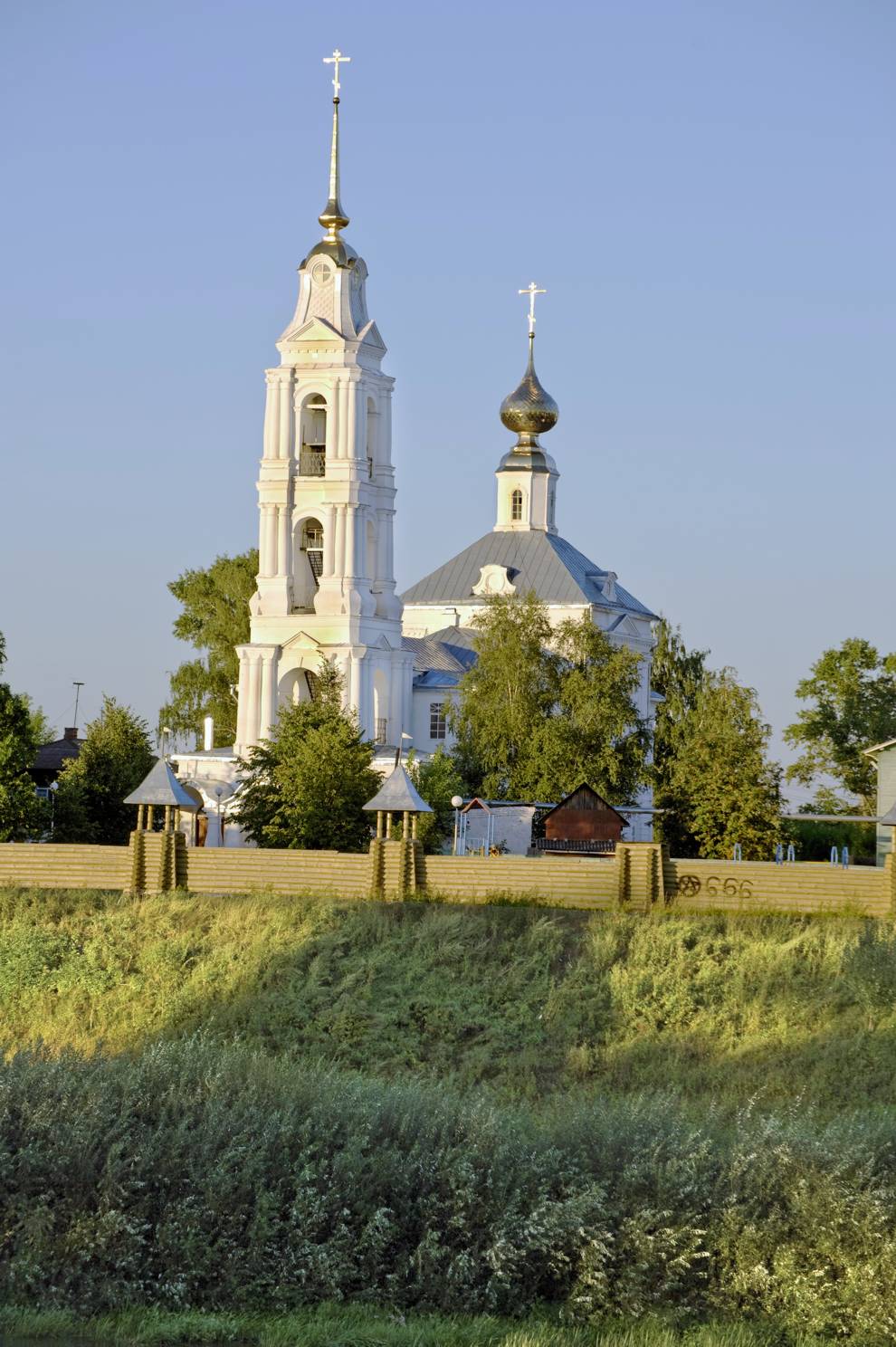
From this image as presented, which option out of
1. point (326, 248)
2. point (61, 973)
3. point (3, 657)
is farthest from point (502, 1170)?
point (326, 248)

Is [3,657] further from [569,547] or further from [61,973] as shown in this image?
[569,547]

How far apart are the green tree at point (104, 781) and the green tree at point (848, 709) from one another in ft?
79.2

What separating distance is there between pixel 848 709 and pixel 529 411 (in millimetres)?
15458

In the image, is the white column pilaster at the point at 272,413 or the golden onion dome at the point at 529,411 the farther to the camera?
the golden onion dome at the point at 529,411

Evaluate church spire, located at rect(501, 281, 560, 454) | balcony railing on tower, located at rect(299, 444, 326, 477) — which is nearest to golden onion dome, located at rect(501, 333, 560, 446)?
church spire, located at rect(501, 281, 560, 454)

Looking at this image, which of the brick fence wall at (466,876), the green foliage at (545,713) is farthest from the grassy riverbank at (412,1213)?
the green foliage at (545,713)

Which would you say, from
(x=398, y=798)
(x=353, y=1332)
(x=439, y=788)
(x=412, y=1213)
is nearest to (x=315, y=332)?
(x=439, y=788)

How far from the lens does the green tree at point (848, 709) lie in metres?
64.4

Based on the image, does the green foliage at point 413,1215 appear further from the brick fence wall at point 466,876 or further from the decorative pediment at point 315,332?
the decorative pediment at point 315,332

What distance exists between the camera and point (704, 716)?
52.4 m

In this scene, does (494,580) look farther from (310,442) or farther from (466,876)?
(466,876)

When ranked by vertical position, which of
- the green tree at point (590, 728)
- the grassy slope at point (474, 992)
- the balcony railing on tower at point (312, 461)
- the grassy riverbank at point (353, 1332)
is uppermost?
the balcony railing on tower at point (312, 461)

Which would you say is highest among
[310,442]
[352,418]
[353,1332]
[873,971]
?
[352,418]

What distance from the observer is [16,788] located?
4047 cm
